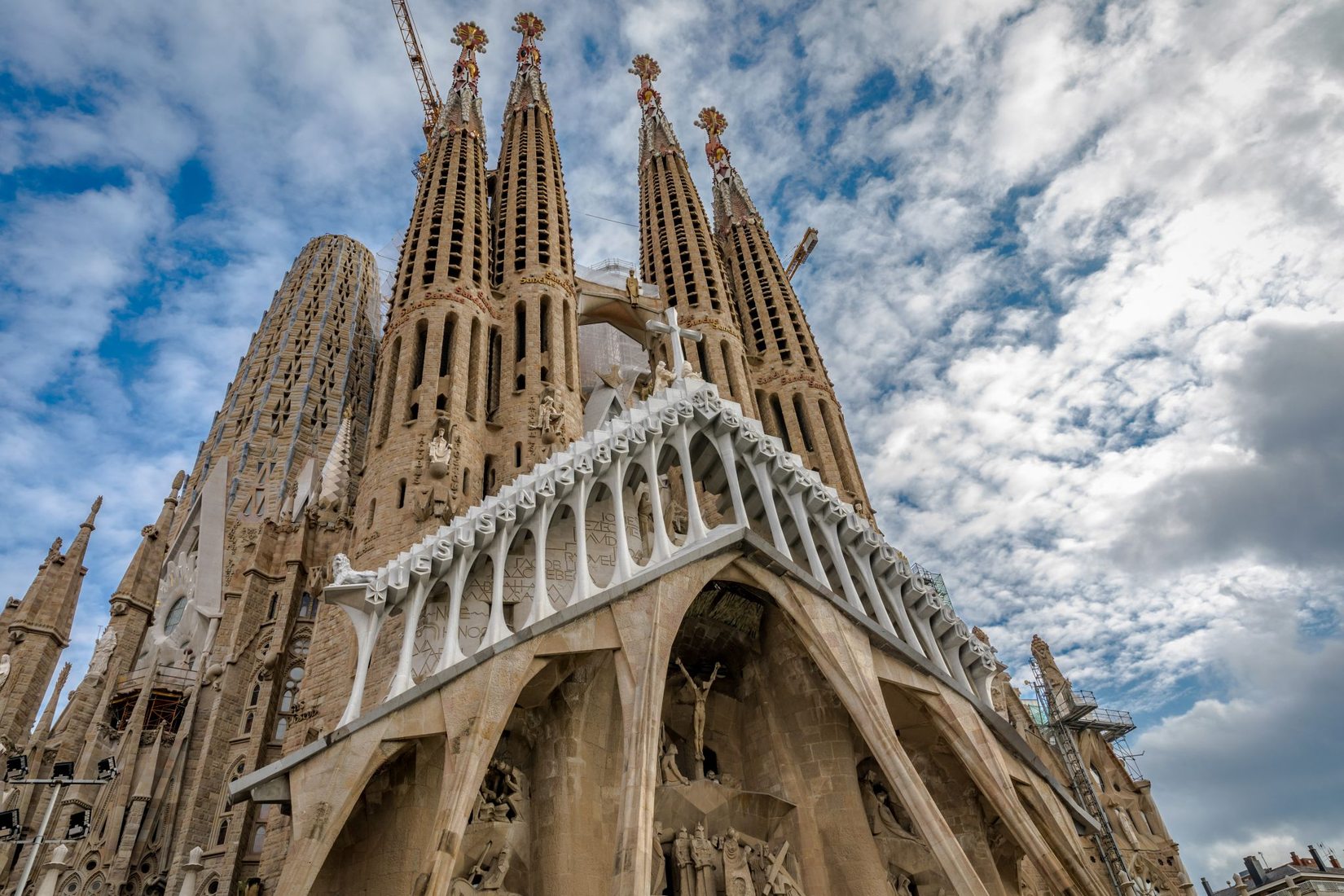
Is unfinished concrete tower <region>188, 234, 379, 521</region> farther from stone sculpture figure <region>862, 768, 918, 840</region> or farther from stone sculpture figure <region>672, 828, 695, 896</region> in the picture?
stone sculpture figure <region>862, 768, 918, 840</region>

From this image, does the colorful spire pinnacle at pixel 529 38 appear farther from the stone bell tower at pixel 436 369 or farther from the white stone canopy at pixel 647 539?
the white stone canopy at pixel 647 539

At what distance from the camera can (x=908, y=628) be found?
58.9 feet

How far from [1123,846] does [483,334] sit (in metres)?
20.5

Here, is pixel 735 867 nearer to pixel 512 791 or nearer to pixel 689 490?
pixel 512 791

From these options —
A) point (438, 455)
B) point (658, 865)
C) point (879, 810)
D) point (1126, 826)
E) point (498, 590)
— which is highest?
point (438, 455)

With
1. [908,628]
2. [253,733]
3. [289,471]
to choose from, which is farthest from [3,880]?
[908,628]

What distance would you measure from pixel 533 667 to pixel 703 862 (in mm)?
4422

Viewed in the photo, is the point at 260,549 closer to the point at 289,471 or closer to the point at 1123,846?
the point at 289,471

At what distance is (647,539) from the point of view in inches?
735

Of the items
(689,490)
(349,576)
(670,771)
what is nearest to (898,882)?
(670,771)

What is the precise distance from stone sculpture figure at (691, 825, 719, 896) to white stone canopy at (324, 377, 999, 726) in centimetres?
432

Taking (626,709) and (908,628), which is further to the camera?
(908,628)

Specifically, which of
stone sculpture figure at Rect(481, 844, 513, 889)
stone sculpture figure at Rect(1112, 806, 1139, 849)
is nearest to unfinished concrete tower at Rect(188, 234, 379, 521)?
stone sculpture figure at Rect(481, 844, 513, 889)

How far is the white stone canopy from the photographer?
14570mm
